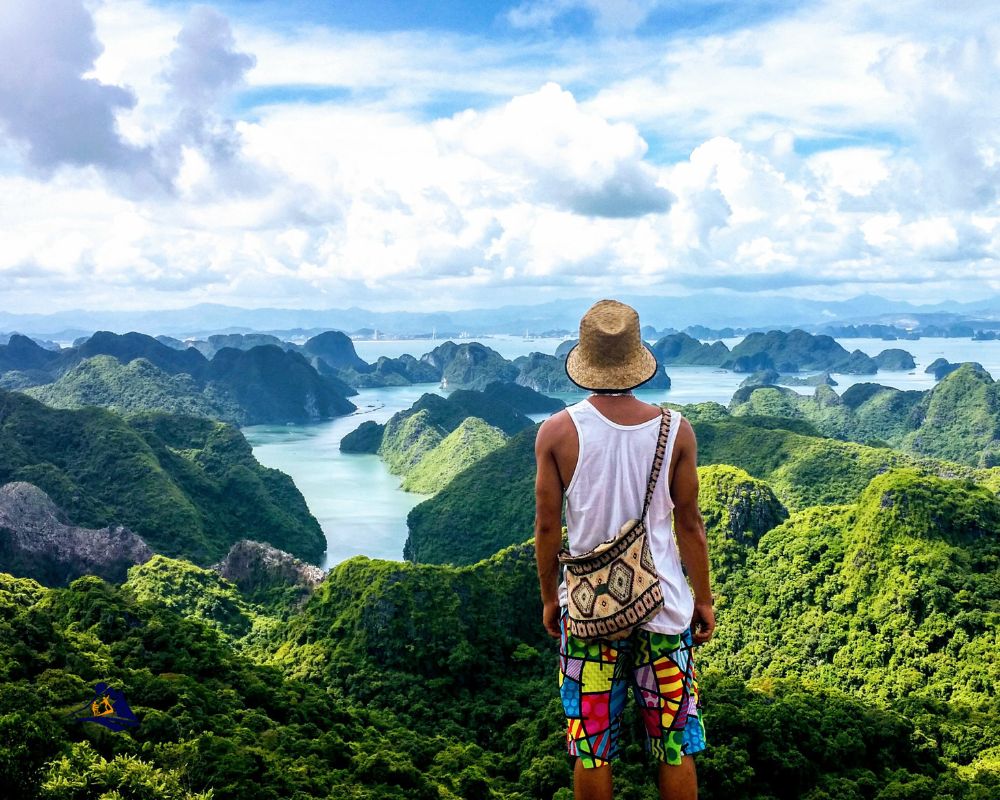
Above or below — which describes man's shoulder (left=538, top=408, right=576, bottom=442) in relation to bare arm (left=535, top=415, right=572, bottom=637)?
above

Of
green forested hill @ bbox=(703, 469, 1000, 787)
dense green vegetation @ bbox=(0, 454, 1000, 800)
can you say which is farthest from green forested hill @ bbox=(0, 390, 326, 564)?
green forested hill @ bbox=(703, 469, 1000, 787)

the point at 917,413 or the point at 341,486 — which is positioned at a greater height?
the point at 917,413

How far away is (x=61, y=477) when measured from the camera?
124 ft

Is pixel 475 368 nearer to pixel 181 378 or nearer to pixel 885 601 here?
pixel 181 378

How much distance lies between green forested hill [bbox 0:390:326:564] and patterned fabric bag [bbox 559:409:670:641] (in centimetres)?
3691

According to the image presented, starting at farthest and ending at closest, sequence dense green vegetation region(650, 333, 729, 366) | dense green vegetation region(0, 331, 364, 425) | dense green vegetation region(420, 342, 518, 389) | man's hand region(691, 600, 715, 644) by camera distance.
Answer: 1. dense green vegetation region(650, 333, 729, 366)
2. dense green vegetation region(420, 342, 518, 389)
3. dense green vegetation region(0, 331, 364, 425)
4. man's hand region(691, 600, 715, 644)

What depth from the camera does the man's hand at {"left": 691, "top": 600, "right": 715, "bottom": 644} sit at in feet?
10.9

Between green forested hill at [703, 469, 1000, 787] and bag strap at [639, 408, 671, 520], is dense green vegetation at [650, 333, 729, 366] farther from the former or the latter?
bag strap at [639, 408, 671, 520]

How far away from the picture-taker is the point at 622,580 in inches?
119

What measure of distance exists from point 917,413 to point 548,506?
3297 inches

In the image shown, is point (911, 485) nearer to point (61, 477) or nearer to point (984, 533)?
point (984, 533)

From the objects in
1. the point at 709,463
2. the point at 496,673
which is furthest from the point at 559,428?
the point at 709,463

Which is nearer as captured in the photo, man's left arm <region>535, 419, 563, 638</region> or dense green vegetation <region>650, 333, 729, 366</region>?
man's left arm <region>535, 419, 563, 638</region>

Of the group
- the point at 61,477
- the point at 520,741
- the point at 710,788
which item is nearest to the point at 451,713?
the point at 520,741
